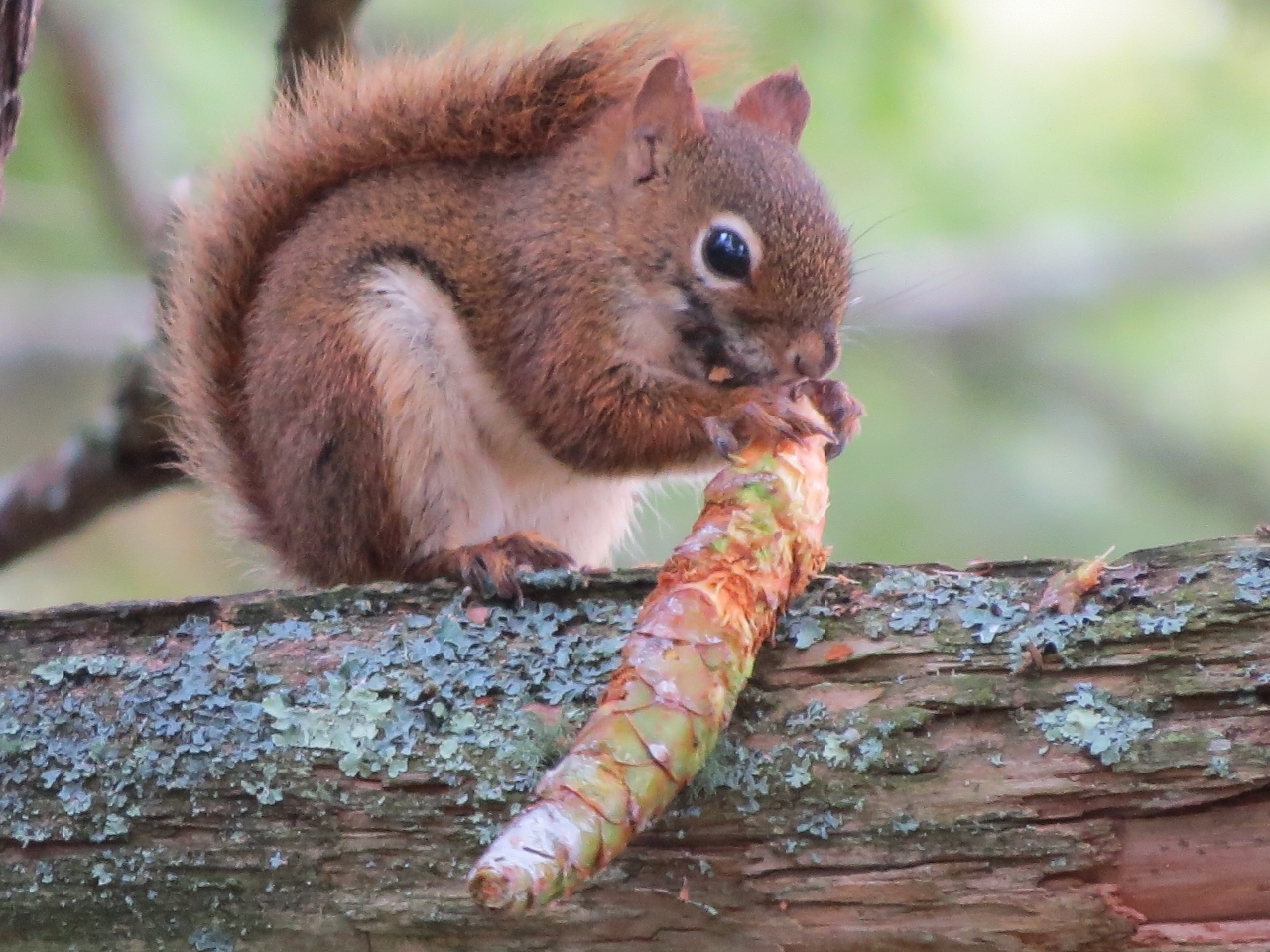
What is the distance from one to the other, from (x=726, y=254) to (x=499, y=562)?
0.78m

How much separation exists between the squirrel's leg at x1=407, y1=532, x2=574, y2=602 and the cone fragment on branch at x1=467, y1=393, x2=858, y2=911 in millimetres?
302

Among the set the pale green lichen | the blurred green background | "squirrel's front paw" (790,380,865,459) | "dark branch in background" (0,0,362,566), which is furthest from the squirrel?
the blurred green background

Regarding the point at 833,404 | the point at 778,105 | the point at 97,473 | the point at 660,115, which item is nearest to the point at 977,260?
the point at 778,105

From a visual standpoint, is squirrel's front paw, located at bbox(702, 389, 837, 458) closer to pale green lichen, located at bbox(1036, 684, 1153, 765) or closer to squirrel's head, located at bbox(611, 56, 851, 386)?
squirrel's head, located at bbox(611, 56, 851, 386)

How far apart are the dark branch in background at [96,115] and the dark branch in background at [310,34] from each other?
0.75m

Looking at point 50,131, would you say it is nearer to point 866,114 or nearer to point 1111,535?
point 866,114

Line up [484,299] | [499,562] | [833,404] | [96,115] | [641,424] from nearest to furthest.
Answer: [499,562], [833,404], [641,424], [484,299], [96,115]

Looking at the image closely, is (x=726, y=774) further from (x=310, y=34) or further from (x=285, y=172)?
(x=310, y=34)

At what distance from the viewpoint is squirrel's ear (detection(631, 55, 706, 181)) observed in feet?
8.42

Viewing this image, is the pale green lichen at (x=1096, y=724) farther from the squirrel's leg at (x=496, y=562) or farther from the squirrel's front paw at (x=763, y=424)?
the squirrel's leg at (x=496, y=562)

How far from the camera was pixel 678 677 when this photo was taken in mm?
1431

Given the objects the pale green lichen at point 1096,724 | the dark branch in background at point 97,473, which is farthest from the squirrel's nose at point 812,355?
the dark branch in background at point 97,473

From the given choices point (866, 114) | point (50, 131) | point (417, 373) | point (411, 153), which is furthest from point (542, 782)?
point (50, 131)

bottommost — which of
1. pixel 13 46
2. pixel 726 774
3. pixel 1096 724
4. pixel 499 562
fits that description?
pixel 726 774
